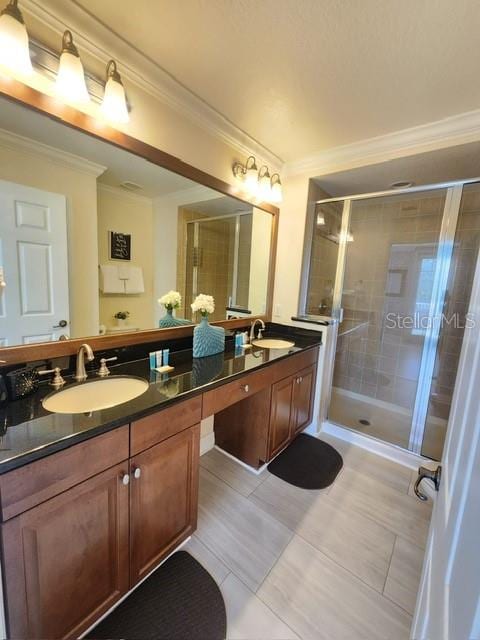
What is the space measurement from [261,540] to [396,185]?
2919 mm

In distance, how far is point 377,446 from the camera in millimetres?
2299

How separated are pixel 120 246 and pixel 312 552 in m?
1.93

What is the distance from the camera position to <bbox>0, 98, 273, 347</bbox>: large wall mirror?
113 cm

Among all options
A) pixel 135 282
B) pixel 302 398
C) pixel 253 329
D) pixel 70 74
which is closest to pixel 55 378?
pixel 135 282

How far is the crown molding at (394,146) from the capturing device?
1.68 meters

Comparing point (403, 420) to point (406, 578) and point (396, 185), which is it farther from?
point (396, 185)

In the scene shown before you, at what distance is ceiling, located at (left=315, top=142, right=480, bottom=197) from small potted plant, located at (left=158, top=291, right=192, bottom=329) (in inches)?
65.0

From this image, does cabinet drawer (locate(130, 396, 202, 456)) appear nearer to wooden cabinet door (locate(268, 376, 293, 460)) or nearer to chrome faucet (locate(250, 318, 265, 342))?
wooden cabinet door (locate(268, 376, 293, 460))

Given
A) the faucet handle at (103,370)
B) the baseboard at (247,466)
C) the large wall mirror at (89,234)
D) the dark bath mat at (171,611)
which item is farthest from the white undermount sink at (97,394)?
the baseboard at (247,466)

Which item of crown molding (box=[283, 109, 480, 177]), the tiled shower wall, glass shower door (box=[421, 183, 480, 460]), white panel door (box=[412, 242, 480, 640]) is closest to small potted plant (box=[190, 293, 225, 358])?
white panel door (box=[412, 242, 480, 640])

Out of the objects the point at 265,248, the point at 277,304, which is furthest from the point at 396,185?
the point at 277,304

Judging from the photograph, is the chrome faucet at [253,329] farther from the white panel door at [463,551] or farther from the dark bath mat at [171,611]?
the white panel door at [463,551]

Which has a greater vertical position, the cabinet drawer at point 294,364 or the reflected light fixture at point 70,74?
the reflected light fixture at point 70,74

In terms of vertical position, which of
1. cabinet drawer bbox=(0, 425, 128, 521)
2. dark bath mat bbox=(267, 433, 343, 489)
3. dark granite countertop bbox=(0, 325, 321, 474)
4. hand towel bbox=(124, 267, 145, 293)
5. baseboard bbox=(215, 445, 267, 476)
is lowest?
dark bath mat bbox=(267, 433, 343, 489)
